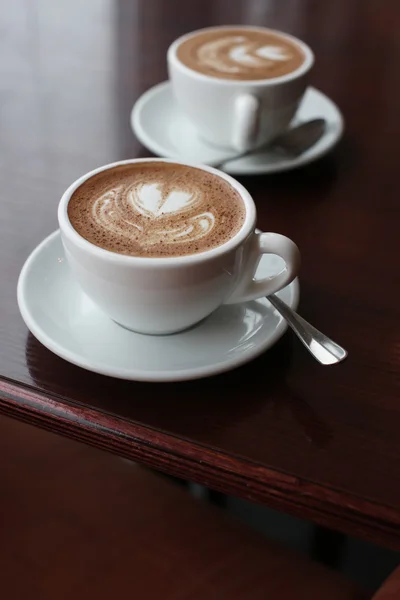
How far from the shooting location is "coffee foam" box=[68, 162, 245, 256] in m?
0.49

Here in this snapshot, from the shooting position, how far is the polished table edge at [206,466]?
0.43 metres

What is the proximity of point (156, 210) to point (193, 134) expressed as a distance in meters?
0.29

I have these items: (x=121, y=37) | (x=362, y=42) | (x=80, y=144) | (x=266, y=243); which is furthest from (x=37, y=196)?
(x=362, y=42)

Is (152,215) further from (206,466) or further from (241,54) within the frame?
(241,54)

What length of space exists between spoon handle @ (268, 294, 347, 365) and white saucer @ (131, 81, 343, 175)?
226 millimetres

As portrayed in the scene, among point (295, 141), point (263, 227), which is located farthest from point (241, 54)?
point (263, 227)

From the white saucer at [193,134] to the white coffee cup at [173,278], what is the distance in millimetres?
219

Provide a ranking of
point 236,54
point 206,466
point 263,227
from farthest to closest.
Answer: point 236,54 < point 263,227 < point 206,466

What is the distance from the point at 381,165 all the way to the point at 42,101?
389 mm

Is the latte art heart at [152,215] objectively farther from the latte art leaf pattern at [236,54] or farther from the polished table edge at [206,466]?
the latte art leaf pattern at [236,54]

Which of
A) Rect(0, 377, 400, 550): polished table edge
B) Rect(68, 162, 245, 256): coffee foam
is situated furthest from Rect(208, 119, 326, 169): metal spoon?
Rect(0, 377, 400, 550): polished table edge

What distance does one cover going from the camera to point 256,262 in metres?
0.52

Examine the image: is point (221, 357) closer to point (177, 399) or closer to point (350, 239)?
point (177, 399)

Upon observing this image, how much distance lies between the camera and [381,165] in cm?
75
